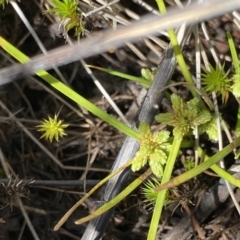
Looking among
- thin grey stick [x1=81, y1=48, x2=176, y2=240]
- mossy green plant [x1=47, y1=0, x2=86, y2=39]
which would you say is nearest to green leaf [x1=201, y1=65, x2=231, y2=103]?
thin grey stick [x1=81, y1=48, x2=176, y2=240]

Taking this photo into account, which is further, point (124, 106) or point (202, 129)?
point (124, 106)

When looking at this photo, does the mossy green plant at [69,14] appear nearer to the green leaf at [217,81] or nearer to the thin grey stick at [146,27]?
the green leaf at [217,81]

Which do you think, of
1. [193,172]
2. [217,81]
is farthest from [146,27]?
[217,81]

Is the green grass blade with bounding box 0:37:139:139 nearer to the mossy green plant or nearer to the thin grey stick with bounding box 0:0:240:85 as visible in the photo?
the mossy green plant

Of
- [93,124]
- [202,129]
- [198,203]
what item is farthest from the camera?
[93,124]

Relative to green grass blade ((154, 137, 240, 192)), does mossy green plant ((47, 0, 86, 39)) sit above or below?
above

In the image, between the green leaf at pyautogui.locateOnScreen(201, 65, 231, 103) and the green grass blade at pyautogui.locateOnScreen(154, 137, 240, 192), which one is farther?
the green leaf at pyautogui.locateOnScreen(201, 65, 231, 103)

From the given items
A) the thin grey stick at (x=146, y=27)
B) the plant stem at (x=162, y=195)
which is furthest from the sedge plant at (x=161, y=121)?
the thin grey stick at (x=146, y=27)

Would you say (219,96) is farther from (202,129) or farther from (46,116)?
(46,116)

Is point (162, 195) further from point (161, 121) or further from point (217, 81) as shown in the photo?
point (217, 81)

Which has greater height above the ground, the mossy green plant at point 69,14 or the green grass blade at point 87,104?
the mossy green plant at point 69,14

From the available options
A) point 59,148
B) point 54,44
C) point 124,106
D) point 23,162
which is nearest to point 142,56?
point 124,106
